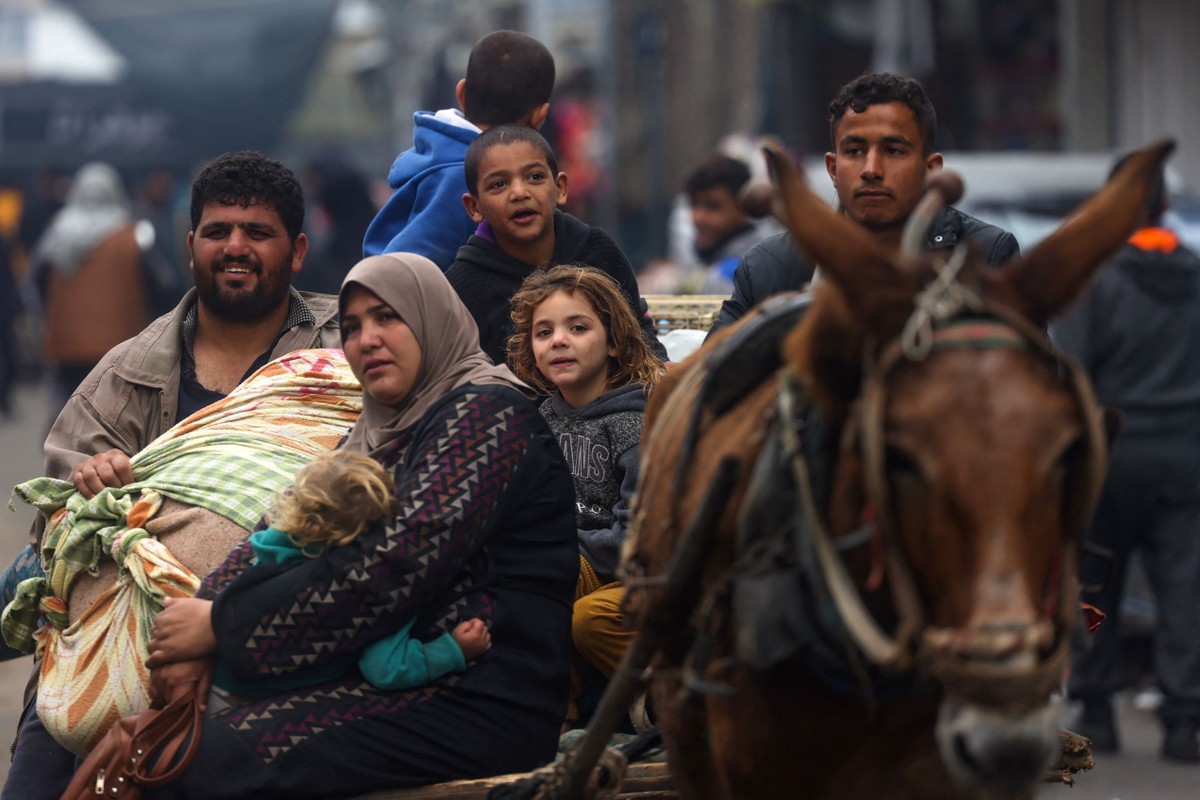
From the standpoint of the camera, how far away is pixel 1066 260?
2820 mm

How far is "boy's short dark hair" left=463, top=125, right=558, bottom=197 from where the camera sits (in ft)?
16.3

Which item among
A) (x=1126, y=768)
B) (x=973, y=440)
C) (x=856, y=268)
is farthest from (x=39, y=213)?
(x=973, y=440)

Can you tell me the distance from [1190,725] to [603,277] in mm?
4105

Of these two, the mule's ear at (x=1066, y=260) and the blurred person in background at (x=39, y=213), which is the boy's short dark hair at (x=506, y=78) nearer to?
the mule's ear at (x=1066, y=260)

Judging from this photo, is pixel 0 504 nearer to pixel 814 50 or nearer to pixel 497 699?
pixel 814 50

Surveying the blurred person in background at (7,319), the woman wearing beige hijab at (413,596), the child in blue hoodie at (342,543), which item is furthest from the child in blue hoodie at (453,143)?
the blurred person in background at (7,319)

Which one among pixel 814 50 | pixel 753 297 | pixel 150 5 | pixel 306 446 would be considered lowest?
pixel 306 446

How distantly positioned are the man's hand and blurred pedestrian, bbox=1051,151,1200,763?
4698mm

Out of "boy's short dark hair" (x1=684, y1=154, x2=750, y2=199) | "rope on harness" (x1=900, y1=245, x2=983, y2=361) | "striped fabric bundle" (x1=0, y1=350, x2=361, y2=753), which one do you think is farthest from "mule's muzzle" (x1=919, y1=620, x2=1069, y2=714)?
"boy's short dark hair" (x1=684, y1=154, x2=750, y2=199)

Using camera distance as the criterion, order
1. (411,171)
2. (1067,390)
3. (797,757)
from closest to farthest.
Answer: (1067,390) → (797,757) → (411,171)

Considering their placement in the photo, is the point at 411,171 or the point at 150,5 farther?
the point at 150,5

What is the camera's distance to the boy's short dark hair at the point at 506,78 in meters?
5.62

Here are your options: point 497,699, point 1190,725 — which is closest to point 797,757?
point 497,699

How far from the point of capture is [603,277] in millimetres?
4578
